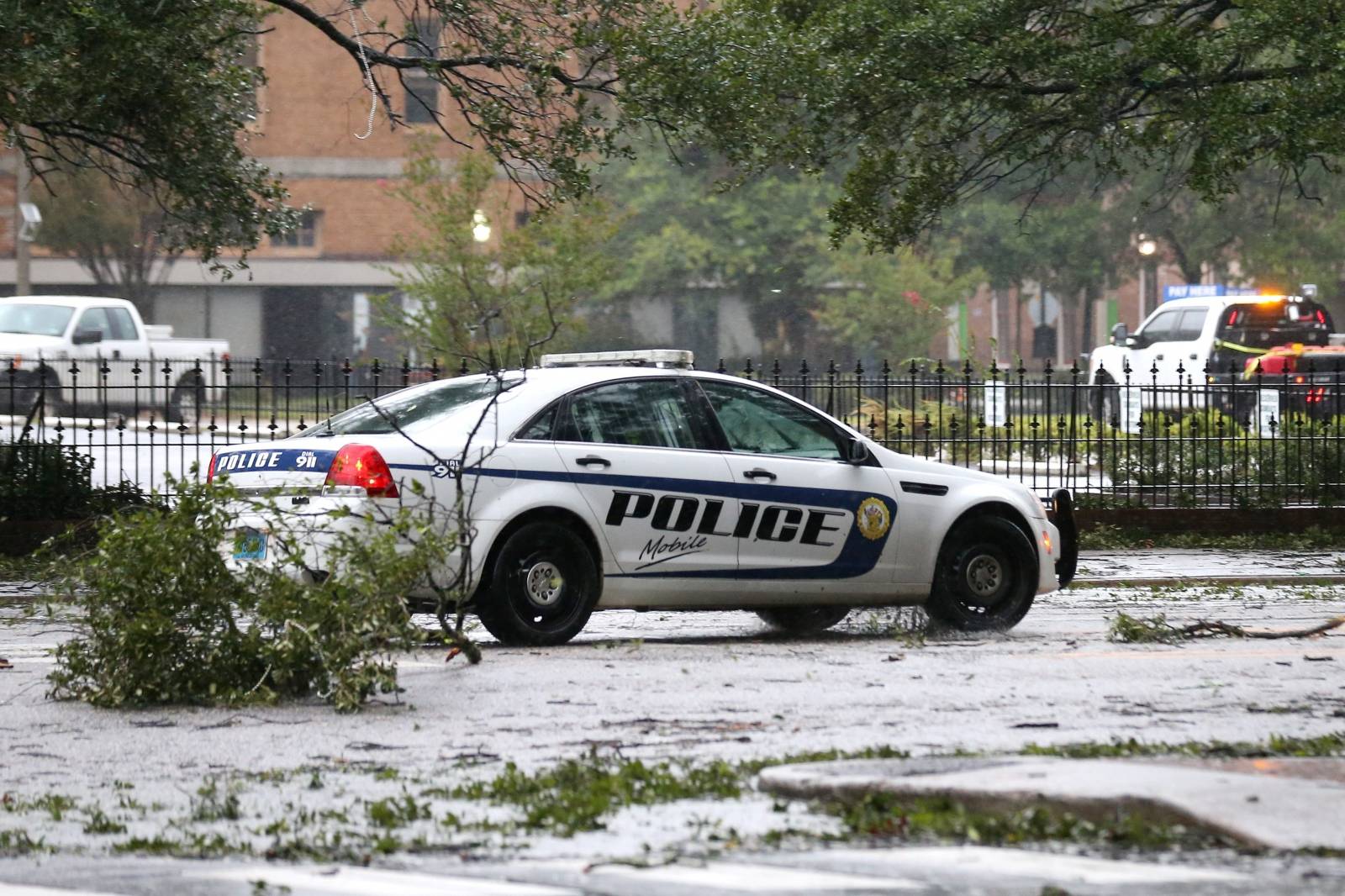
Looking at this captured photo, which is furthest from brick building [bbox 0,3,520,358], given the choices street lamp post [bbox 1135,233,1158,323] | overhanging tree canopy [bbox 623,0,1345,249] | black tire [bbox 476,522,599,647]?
black tire [bbox 476,522,599,647]

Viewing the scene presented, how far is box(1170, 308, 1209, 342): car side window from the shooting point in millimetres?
32031

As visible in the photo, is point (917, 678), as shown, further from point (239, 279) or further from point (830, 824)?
point (239, 279)

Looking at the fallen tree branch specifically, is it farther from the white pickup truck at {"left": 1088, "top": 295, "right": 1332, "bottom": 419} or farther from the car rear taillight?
the white pickup truck at {"left": 1088, "top": 295, "right": 1332, "bottom": 419}

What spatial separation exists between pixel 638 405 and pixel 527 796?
178 inches

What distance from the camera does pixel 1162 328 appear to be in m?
32.8

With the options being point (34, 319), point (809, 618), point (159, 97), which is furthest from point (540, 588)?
point (34, 319)

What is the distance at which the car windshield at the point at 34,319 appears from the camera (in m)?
31.1

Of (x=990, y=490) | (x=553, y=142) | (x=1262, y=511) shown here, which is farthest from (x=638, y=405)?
(x=1262, y=511)

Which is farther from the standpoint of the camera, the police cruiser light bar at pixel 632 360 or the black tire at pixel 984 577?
the black tire at pixel 984 577

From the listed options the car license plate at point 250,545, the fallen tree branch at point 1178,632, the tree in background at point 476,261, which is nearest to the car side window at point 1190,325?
the tree in background at point 476,261

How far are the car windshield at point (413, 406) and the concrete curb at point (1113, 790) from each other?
4222 millimetres

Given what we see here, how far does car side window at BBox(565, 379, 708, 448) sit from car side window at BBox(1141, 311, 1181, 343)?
23.3 m

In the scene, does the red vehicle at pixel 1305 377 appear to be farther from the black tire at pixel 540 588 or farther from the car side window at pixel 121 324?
the car side window at pixel 121 324

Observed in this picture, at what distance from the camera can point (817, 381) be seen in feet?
61.7
